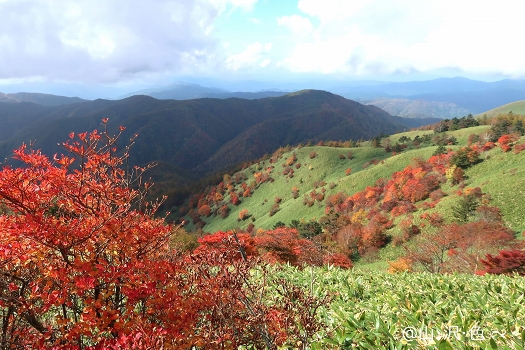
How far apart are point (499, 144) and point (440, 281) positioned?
67.8 meters

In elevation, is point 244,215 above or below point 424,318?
below

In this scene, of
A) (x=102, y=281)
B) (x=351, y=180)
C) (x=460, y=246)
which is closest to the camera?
(x=102, y=281)

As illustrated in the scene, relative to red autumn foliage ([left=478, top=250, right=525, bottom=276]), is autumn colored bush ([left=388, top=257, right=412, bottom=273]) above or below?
below

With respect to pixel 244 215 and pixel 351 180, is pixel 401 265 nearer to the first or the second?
pixel 351 180

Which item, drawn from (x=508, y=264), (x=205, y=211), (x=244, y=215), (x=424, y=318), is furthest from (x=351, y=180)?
(x=424, y=318)

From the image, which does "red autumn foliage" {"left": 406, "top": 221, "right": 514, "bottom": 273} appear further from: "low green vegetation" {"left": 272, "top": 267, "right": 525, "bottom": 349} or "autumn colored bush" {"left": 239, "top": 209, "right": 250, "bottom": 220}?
"autumn colored bush" {"left": 239, "top": 209, "right": 250, "bottom": 220}

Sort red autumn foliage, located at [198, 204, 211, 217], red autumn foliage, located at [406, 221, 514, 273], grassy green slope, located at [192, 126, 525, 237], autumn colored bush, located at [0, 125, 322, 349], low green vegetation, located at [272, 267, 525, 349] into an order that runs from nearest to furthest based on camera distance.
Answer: low green vegetation, located at [272, 267, 525, 349], autumn colored bush, located at [0, 125, 322, 349], red autumn foliage, located at [406, 221, 514, 273], grassy green slope, located at [192, 126, 525, 237], red autumn foliage, located at [198, 204, 211, 217]

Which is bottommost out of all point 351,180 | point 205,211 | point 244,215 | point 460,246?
point 205,211

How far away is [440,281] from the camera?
9.30m

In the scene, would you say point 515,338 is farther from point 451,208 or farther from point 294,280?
point 451,208

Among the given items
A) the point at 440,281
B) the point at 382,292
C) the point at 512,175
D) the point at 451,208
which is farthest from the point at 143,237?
the point at 512,175

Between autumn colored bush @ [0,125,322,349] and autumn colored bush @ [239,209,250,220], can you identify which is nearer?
autumn colored bush @ [0,125,322,349]

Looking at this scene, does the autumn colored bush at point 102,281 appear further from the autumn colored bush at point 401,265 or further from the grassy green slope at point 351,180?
the grassy green slope at point 351,180

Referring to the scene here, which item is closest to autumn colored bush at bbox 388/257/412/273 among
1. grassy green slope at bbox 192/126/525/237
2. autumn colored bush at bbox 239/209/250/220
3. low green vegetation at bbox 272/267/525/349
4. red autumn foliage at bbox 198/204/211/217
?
grassy green slope at bbox 192/126/525/237
